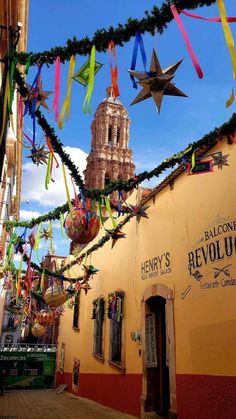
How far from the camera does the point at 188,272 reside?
6730 millimetres

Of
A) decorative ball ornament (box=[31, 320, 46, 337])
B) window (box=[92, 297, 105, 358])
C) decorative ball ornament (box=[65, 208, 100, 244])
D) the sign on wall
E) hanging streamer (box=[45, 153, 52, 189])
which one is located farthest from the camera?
decorative ball ornament (box=[31, 320, 46, 337])

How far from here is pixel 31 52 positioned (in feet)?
10.6

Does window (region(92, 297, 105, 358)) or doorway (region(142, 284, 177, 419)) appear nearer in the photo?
doorway (region(142, 284, 177, 419))

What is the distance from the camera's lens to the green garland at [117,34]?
2721mm

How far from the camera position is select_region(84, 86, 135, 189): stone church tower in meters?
33.1

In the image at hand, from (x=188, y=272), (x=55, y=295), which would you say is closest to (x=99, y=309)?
(x=55, y=295)

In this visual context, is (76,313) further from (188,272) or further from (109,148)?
(109,148)

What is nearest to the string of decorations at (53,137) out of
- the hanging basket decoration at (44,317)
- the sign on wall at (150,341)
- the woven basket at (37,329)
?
the sign on wall at (150,341)

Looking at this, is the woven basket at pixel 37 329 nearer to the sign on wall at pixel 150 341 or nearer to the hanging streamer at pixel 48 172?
the sign on wall at pixel 150 341

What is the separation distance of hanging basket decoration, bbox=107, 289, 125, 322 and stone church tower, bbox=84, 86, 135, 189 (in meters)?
22.2

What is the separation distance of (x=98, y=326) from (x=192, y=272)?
20.7ft

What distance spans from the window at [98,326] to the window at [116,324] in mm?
962

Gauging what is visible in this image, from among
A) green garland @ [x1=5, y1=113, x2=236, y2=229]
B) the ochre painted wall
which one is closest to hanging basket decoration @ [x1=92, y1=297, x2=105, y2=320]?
the ochre painted wall

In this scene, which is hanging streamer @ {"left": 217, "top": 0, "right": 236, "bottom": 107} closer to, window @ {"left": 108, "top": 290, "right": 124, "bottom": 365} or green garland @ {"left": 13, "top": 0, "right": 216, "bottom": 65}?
green garland @ {"left": 13, "top": 0, "right": 216, "bottom": 65}
